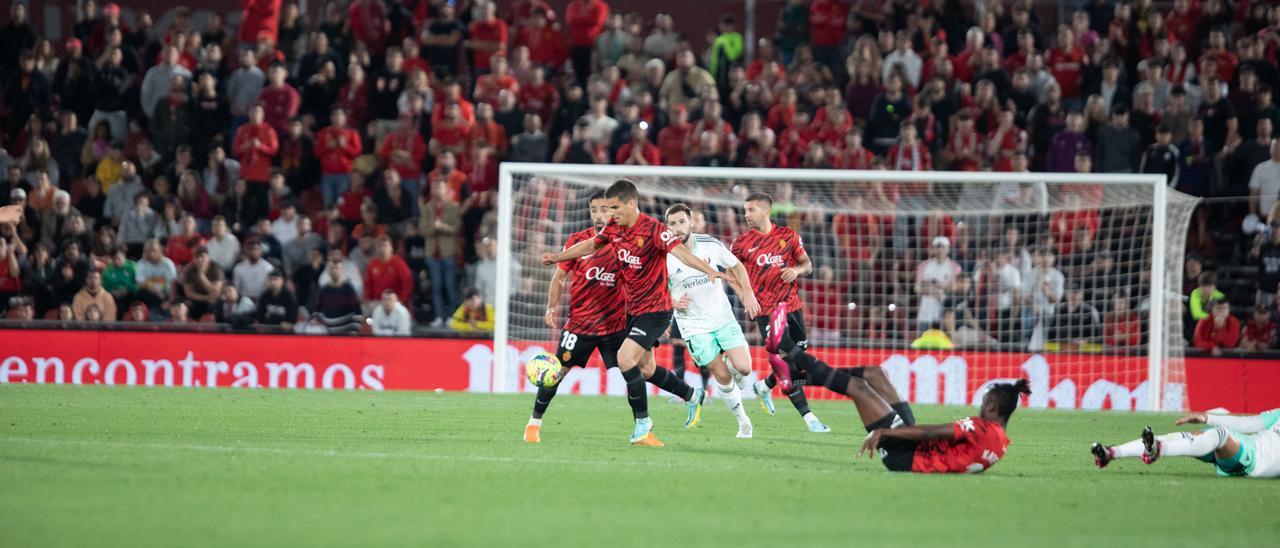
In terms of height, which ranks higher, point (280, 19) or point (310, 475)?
point (280, 19)

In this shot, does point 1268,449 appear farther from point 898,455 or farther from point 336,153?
point 336,153

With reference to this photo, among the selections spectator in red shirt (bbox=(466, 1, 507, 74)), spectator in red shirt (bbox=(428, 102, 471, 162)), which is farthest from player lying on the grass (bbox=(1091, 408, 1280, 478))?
spectator in red shirt (bbox=(466, 1, 507, 74))

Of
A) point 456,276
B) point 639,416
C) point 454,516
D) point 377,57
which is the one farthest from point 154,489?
point 377,57

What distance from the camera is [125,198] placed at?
2167cm

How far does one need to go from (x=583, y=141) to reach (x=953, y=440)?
12969 mm

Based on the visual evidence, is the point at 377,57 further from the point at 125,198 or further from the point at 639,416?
the point at 639,416

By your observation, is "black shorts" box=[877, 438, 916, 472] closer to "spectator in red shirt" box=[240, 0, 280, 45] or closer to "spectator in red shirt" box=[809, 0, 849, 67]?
"spectator in red shirt" box=[809, 0, 849, 67]

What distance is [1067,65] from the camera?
73.8 ft

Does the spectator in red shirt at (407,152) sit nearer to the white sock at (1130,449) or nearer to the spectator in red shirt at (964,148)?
the spectator in red shirt at (964,148)

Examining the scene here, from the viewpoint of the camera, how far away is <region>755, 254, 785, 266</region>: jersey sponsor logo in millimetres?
13820

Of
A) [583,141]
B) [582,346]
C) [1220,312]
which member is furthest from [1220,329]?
[582,346]

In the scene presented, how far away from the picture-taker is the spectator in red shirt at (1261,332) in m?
19.2

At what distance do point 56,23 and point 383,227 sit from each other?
25.4 ft

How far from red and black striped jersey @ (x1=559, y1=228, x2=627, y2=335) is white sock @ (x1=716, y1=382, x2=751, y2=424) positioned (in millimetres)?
1627
